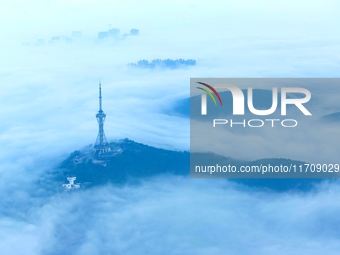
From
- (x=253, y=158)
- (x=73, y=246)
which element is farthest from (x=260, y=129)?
(x=73, y=246)

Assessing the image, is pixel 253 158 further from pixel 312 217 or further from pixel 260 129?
pixel 312 217

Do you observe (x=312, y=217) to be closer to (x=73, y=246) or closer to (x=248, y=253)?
(x=248, y=253)

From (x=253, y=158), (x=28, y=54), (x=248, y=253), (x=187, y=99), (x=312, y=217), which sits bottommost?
(x=248, y=253)

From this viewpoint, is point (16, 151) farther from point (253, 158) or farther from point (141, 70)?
point (253, 158)

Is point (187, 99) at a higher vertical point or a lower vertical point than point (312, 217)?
higher

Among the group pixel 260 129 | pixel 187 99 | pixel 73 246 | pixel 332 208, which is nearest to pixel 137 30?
pixel 187 99

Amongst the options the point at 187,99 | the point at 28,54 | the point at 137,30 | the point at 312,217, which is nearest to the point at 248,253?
the point at 312,217

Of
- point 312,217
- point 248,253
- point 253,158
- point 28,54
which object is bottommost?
point 248,253

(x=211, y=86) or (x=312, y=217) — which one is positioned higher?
(x=211, y=86)
